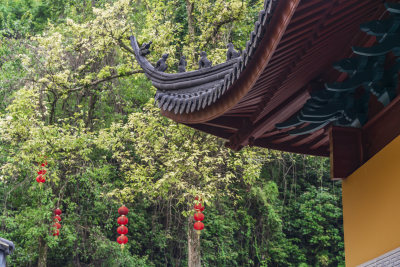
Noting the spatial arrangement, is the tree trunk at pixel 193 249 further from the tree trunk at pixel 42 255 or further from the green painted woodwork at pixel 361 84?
the green painted woodwork at pixel 361 84

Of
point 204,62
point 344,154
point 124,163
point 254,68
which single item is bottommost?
point 344,154

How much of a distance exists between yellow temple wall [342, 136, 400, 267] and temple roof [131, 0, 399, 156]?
27cm

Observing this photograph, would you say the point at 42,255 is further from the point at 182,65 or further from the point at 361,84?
the point at 361,84

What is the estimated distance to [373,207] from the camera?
2.63m

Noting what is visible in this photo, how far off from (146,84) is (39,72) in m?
2.23

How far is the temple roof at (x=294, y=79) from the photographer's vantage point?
7.38ft

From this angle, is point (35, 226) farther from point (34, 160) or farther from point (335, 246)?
point (335, 246)

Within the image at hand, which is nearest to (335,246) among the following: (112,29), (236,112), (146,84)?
(146,84)

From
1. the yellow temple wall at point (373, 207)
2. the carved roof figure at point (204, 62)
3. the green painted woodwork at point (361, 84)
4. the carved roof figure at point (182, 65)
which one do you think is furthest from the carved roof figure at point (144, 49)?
the yellow temple wall at point (373, 207)

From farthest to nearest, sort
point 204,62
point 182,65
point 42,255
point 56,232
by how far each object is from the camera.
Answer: point 42,255 → point 56,232 → point 182,65 → point 204,62

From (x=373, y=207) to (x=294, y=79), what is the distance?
731mm

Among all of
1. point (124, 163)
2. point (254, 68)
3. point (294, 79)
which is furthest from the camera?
point (124, 163)

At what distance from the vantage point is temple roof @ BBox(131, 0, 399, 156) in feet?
7.38

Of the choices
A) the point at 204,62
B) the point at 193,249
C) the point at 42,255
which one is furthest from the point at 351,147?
the point at 42,255
